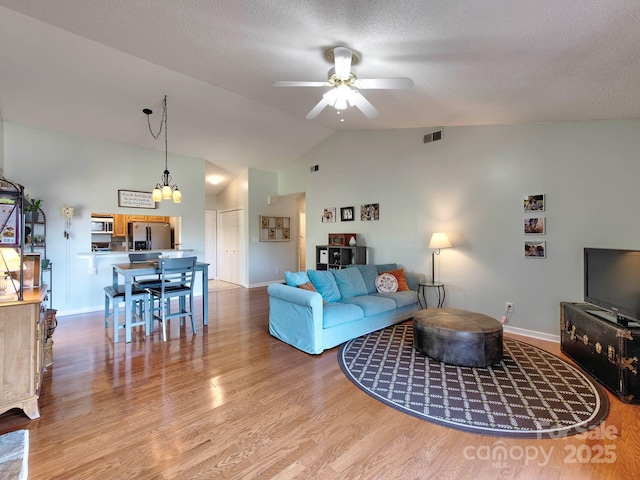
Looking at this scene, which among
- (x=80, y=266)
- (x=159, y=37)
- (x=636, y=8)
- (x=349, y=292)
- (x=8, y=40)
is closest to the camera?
(x=636, y=8)

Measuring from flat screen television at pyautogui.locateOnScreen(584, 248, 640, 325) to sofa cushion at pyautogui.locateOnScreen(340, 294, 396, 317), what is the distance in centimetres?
204

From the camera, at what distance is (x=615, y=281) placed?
8.50 ft

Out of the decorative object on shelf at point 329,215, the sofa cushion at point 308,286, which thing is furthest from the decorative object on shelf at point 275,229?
the sofa cushion at point 308,286

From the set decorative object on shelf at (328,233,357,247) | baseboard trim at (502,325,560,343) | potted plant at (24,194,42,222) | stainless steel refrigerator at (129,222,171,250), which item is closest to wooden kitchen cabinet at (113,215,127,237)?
stainless steel refrigerator at (129,222,171,250)

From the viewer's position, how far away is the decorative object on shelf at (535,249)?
145 inches

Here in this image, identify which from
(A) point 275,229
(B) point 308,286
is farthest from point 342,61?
(A) point 275,229

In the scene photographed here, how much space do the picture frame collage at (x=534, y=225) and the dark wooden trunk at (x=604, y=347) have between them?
0.83 metres

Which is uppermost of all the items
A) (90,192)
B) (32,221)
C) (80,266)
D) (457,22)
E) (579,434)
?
(457,22)

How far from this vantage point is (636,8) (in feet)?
5.32

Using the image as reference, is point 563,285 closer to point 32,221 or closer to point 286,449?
A: point 286,449

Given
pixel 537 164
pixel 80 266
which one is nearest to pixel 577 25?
pixel 537 164

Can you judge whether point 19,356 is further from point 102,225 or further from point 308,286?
point 102,225

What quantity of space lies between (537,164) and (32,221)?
6.82 meters

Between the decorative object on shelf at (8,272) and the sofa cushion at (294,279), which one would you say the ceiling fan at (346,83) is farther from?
the decorative object on shelf at (8,272)
